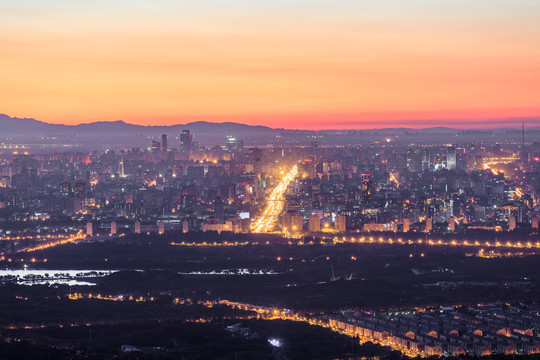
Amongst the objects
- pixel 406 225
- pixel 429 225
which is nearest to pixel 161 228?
pixel 406 225

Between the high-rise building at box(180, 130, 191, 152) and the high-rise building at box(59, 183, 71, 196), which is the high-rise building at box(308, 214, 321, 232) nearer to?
the high-rise building at box(59, 183, 71, 196)

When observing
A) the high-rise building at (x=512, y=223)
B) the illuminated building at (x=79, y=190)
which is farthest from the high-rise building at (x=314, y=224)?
the illuminated building at (x=79, y=190)

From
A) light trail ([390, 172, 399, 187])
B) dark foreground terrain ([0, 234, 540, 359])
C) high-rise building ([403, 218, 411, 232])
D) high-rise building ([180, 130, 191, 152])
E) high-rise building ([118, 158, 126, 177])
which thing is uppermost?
high-rise building ([180, 130, 191, 152])

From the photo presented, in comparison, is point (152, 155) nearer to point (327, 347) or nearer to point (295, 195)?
point (295, 195)

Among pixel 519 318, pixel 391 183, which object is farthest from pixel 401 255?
pixel 391 183

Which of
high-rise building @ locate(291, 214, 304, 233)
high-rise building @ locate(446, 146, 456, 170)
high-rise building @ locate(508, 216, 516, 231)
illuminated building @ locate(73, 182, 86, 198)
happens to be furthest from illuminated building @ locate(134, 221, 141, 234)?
high-rise building @ locate(446, 146, 456, 170)
